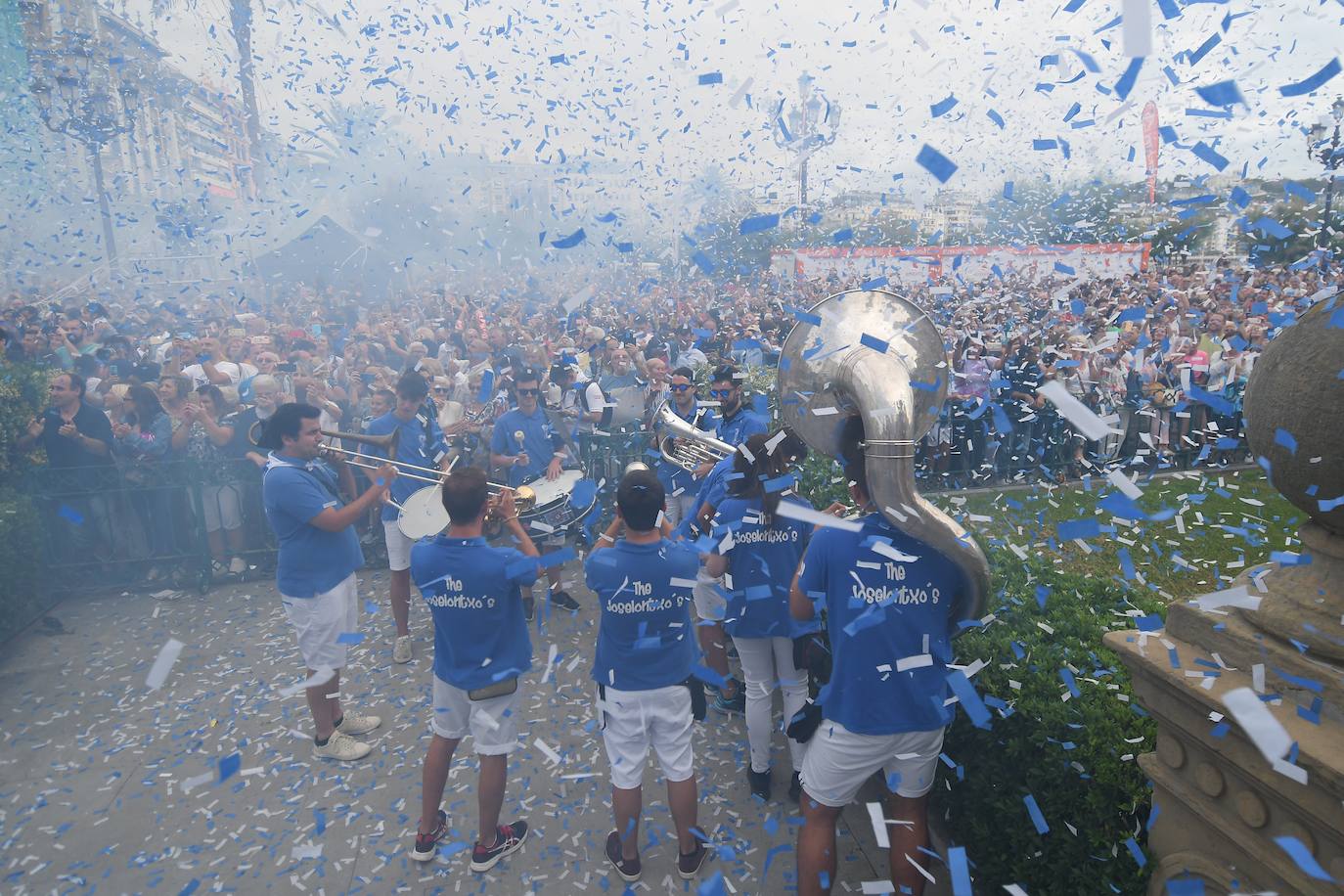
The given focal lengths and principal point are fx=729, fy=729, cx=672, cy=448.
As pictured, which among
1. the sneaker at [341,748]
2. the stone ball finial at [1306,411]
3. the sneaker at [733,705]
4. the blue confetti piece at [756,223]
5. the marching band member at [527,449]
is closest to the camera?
the stone ball finial at [1306,411]

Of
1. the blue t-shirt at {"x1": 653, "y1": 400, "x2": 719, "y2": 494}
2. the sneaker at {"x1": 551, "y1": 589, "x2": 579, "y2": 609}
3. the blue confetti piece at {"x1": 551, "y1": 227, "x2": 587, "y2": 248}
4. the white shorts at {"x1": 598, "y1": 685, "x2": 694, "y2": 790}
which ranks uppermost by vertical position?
the blue confetti piece at {"x1": 551, "y1": 227, "x2": 587, "y2": 248}

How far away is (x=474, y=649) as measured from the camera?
3.80 m

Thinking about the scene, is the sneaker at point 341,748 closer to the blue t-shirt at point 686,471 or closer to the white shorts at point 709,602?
the white shorts at point 709,602

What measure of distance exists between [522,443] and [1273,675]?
577cm

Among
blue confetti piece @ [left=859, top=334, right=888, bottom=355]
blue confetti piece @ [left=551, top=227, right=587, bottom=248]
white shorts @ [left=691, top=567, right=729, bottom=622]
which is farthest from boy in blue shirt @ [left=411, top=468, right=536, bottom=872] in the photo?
blue confetti piece @ [left=551, top=227, right=587, bottom=248]

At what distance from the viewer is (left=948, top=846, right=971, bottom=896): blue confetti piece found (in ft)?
9.98

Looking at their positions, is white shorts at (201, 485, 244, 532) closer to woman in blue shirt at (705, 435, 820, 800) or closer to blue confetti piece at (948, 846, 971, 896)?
woman in blue shirt at (705, 435, 820, 800)

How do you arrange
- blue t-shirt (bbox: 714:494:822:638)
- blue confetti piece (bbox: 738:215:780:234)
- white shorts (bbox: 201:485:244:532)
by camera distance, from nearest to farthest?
blue t-shirt (bbox: 714:494:822:638), blue confetti piece (bbox: 738:215:780:234), white shorts (bbox: 201:485:244:532)

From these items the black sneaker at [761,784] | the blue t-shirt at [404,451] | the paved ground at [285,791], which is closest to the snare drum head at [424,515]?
the blue t-shirt at [404,451]

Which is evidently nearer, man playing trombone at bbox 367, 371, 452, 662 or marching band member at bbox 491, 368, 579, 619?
man playing trombone at bbox 367, 371, 452, 662

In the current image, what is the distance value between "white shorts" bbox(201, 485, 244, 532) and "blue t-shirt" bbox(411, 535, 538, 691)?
206 inches

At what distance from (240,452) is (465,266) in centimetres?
4278

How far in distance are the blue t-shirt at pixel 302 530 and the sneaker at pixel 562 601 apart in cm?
230

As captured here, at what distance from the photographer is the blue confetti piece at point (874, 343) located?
3.55m
